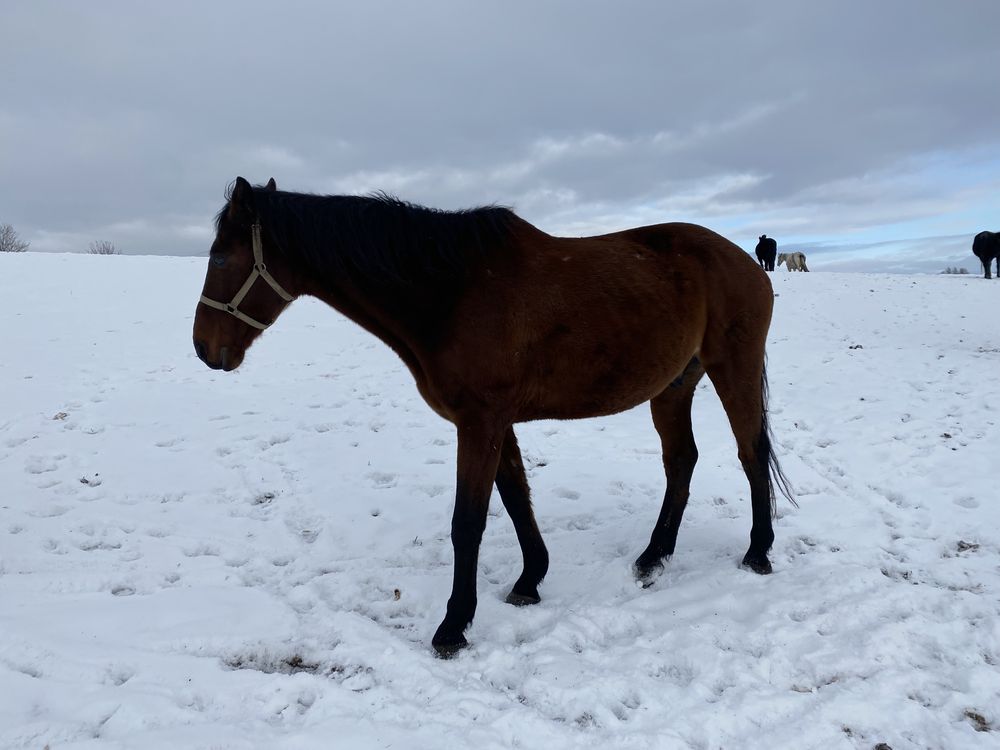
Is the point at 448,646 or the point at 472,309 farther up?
the point at 472,309

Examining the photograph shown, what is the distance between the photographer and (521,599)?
3646 millimetres

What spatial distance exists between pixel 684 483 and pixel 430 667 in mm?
2353

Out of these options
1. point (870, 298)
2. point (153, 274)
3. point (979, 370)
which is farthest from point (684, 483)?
point (153, 274)

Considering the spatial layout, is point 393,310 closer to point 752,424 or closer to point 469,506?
point 469,506

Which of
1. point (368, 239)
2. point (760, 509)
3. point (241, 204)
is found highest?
point (241, 204)

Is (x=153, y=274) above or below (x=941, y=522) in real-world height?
above

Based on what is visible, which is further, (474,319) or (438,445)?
(438,445)

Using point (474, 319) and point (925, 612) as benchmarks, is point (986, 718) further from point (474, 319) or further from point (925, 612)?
point (474, 319)

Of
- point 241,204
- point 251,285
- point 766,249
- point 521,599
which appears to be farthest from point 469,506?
point 766,249

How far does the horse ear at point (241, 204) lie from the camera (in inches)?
126

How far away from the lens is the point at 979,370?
8859mm

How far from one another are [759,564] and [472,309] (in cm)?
263

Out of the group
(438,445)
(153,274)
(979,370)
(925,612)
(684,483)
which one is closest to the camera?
(925,612)

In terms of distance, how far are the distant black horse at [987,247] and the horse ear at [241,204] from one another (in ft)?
89.9
